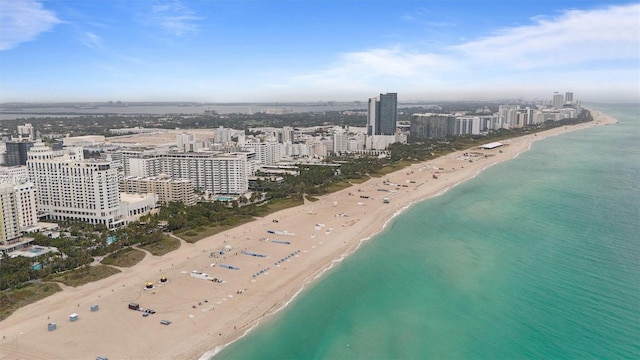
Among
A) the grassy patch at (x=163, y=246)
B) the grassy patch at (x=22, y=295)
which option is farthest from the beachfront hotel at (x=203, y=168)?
the grassy patch at (x=22, y=295)

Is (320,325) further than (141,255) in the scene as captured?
No

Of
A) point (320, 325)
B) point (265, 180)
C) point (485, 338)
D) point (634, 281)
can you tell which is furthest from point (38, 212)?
point (634, 281)

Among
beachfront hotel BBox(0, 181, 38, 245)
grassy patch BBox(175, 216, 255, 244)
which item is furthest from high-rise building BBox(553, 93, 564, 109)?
beachfront hotel BBox(0, 181, 38, 245)

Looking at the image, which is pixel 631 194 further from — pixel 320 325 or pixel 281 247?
pixel 320 325

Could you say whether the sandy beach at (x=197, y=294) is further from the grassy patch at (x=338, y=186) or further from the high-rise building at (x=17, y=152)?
the high-rise building at (x=17, y=152)

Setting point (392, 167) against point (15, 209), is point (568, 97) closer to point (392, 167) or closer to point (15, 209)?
point (392, 167)

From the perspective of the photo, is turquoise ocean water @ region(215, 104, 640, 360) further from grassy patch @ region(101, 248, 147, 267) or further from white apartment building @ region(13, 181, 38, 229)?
white apartment building @ region(13, 181, 38, 229)

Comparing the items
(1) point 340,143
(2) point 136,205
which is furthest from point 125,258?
(1) point 340,143
